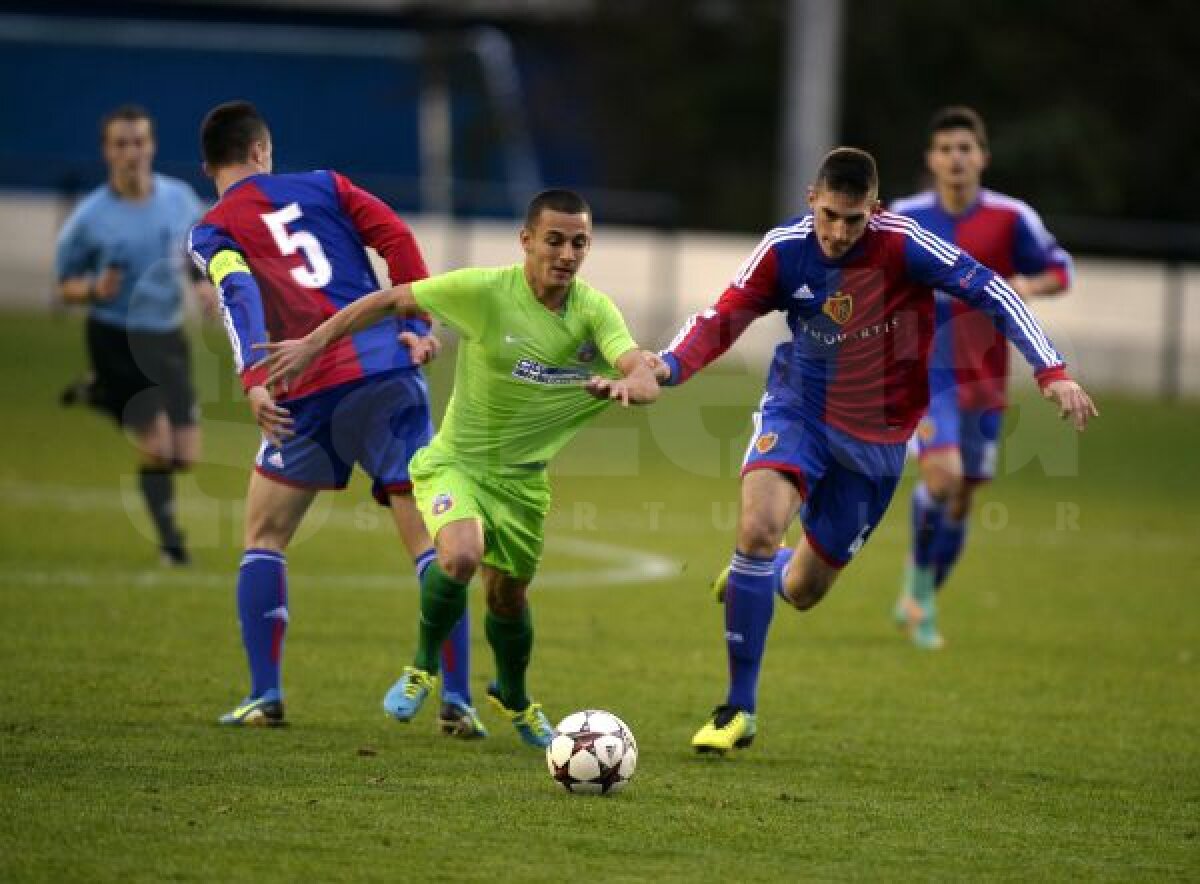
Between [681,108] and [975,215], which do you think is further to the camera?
[681,108]

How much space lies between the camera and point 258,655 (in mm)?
8234

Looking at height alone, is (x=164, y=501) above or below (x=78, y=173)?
below

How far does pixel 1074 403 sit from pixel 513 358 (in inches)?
84.2

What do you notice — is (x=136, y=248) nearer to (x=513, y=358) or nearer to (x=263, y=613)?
(x=263, y=613)

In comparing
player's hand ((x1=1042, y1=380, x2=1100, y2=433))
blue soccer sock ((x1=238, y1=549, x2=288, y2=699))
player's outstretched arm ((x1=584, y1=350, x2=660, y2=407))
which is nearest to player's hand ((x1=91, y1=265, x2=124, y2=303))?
blue soccer sock ((x1=238, y1=549, x2=288, y2=699))

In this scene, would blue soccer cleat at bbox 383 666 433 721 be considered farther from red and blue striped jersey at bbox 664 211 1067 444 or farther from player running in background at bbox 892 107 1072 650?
player running in background at bbox 892 107 1072 650

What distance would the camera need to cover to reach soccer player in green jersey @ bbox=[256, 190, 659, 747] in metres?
7.61

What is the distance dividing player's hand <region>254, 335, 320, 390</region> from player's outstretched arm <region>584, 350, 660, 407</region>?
43.7 inches

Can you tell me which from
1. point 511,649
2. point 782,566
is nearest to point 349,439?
point 511,649

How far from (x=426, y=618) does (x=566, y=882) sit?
222 centimetres

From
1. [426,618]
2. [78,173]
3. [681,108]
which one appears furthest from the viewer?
[681,108]

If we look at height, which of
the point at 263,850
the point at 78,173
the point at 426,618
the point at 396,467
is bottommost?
the point at 263,850

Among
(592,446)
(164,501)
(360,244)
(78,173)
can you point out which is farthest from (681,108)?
(360,244)

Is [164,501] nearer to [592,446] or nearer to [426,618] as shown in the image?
[426,618]
